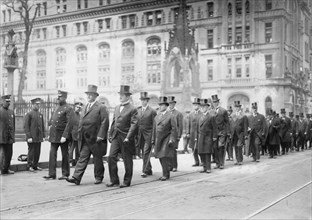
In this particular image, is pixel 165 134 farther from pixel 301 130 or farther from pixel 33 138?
pixel 301 130

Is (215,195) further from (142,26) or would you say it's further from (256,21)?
(142,26)

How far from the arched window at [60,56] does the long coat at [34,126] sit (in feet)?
163

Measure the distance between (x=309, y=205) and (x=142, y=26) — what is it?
50.3 meters

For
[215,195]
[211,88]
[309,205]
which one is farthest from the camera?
[211,88]

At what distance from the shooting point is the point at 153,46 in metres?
55.5

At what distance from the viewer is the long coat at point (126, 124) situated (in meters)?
8.98

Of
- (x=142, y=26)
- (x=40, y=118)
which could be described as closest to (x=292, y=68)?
(x=142, y=26)

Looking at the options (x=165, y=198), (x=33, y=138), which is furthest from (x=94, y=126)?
(x=33, y=138)

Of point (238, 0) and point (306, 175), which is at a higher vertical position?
point (238, 0)

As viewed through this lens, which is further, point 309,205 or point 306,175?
point 306,175

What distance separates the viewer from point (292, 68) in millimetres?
51812

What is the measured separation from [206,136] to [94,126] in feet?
13.1

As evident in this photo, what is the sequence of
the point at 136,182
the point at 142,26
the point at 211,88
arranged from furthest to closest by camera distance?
the point at 142,26 < the point at 211,88 < the point at 136,182

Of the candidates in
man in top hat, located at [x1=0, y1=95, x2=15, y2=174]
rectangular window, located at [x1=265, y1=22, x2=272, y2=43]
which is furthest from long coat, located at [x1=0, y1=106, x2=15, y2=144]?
rectangular window, located at [x1=265, y1=22, x2=272, y2=43]
